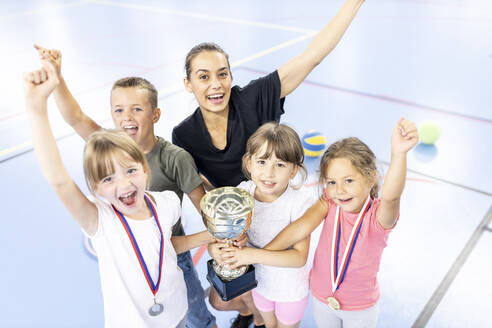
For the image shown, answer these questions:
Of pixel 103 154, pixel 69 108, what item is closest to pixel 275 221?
pixel 103 154

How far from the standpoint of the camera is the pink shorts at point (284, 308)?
2096 mm

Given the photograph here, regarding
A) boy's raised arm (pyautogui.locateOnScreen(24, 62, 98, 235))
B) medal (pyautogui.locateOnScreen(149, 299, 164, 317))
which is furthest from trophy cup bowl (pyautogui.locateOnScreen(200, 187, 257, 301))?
boy's raised arm (pyautogui.locateOnScreen(24, 62, 98, 235))

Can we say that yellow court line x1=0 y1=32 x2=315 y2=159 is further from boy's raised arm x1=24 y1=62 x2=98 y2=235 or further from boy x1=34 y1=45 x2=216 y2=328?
boy's raised arm x1=24 y1=62 x2=98 y2=235

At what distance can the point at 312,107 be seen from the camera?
5711 millimetres

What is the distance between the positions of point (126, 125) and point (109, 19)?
9815mm

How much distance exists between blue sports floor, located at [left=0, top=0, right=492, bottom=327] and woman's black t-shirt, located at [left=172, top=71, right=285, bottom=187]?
1.16m

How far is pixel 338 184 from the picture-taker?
1.83m

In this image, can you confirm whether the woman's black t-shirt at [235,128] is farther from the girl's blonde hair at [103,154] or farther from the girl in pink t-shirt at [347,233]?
the girl's blonde hair at [103,154]

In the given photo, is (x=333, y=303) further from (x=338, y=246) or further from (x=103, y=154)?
(x=103, y=154)

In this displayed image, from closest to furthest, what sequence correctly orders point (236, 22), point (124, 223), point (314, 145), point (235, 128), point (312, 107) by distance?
point (124, 223) < point (235, 128) < point (314, 145) < point (312, 107) < point (236, 22)

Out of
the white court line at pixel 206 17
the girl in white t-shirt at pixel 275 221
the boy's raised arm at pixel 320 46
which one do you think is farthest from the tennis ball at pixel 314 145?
the white court line at pixel 206 17

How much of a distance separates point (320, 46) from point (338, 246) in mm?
1116

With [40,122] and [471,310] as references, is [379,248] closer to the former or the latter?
[471,310]

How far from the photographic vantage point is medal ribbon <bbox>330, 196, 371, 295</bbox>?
72.7 inches
